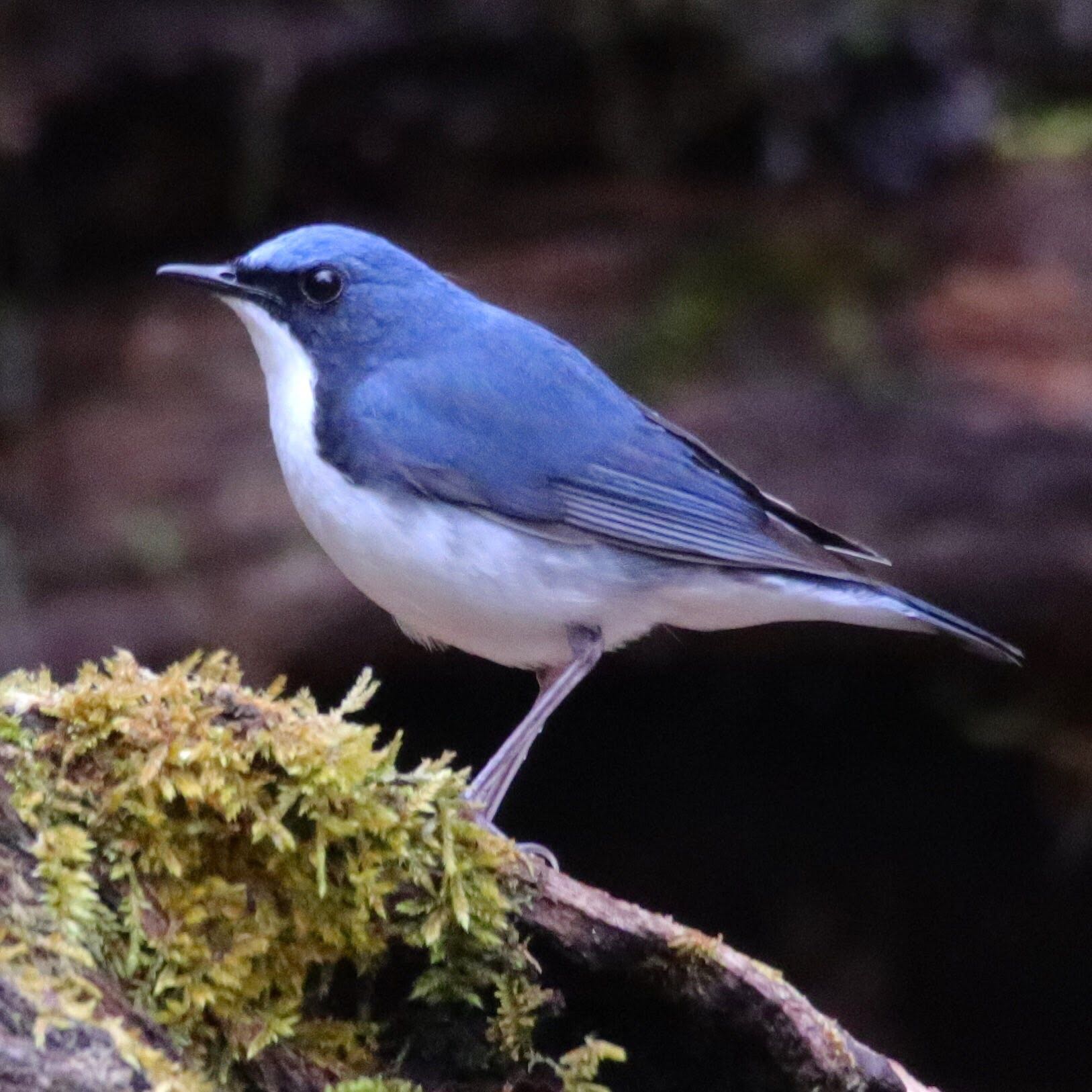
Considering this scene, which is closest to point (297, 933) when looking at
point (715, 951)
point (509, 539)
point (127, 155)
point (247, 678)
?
point (715, 951)

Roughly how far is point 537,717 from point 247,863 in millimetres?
1431

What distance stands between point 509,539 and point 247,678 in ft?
10.0

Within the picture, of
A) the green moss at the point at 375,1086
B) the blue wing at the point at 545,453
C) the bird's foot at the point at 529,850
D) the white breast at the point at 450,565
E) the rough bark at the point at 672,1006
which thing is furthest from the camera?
the blue wing at the point at 545,453

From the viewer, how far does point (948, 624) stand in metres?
4.40

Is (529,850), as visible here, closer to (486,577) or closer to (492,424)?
(486,577)

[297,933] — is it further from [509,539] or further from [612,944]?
[509,539]

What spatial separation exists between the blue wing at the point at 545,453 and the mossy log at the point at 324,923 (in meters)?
1.19

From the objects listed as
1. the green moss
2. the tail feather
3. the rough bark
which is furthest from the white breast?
the green moss

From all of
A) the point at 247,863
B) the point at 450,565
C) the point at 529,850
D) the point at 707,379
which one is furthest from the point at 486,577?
the point at 707,379

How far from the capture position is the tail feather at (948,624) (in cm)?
440

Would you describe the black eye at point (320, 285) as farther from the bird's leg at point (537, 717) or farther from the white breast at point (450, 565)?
the bird's leg at point (537, 717)

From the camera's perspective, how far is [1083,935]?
8.27m

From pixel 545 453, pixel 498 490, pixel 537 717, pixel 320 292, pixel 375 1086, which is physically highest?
pixel 320 292

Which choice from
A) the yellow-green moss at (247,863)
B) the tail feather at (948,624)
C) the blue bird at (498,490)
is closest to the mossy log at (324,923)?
the yellow-green moss at (247,863)
